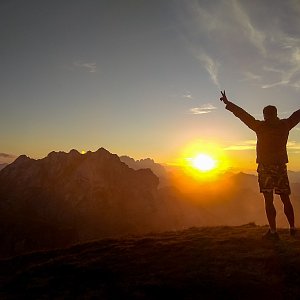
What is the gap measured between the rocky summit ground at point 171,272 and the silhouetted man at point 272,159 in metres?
1.11

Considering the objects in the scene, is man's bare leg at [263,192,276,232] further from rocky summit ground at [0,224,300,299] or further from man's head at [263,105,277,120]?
man's head at [263,105,277,120]

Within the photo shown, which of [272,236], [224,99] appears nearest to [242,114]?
[224,99]

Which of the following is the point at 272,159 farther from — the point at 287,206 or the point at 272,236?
the point at 272,236

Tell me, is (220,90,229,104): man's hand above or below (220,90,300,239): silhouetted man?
above

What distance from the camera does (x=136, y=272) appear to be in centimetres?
1002

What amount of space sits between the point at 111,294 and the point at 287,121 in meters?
8.36

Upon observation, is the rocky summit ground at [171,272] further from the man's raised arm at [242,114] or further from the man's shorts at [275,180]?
the man's raised arm at [242,114]

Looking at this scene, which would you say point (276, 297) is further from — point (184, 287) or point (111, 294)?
point (111, 294)

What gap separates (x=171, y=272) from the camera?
31.4 ft

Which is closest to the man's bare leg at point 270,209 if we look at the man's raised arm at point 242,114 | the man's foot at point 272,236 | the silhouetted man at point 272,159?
the silhouetted man at point 272,159

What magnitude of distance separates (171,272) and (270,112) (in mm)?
6560

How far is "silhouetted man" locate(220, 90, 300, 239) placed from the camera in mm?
12180

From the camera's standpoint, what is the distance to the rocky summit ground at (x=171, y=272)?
27.2 ft

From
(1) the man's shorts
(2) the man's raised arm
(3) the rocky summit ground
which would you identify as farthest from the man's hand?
(3) the rocky summit ground
